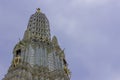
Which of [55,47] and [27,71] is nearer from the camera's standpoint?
[27,71]

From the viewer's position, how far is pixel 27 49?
7044 cm

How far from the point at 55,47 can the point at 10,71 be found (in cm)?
1549

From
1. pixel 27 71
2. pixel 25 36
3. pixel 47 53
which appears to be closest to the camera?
pixel 27 71

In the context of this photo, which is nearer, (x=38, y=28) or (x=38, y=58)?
(x=38, y=58)

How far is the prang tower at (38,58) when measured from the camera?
62.9 m

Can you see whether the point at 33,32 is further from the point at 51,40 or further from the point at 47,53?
the point at 47,53

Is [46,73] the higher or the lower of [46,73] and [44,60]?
the lower

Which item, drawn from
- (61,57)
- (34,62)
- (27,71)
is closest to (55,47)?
(61,57)

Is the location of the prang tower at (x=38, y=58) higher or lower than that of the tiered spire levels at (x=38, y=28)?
lower

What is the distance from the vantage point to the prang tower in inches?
2477

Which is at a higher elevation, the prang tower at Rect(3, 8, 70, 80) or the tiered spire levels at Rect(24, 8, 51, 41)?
the tiered spire levels at Rect(24, 8, 51, 41)

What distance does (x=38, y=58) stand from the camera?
68375 millimetres

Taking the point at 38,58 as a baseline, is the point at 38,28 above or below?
above

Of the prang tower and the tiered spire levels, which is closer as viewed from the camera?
the prang tower
